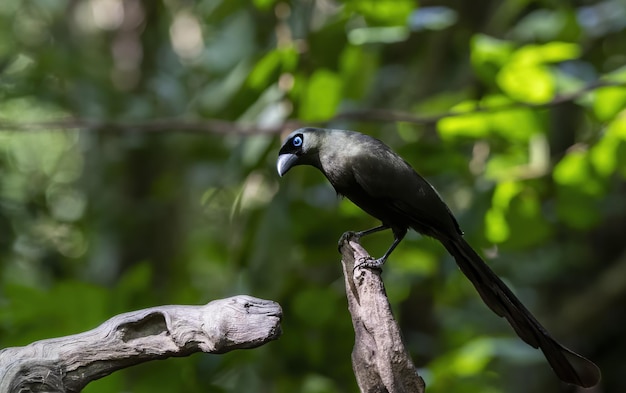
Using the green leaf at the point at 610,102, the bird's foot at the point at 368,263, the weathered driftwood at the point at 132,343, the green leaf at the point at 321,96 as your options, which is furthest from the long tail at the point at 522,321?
the green leaf at the point at 321,96

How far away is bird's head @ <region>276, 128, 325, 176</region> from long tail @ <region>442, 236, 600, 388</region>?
15.7 inches

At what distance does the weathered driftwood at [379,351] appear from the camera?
1457 mm

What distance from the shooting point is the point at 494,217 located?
8.89ft

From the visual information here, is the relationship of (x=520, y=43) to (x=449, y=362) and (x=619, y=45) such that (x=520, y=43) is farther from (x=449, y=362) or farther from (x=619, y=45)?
(x=449, y=362)

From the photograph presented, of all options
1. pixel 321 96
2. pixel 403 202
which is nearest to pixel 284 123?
pixel 321 96

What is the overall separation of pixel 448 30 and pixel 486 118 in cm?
135

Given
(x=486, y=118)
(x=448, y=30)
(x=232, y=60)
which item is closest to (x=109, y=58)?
(x=232, y=60)

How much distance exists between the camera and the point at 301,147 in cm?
200

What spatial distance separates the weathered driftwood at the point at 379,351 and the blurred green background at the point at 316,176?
3.51ft

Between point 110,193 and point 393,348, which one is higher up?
point 110,193

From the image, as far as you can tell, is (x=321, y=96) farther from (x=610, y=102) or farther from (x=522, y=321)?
(x=522, y=321)

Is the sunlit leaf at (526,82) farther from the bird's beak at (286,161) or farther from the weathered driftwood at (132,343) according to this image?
the weathered driftwood at (132,343)

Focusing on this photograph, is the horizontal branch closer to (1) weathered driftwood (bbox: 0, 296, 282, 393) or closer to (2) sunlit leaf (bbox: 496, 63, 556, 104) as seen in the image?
(2) sunlit leaf (bbox: 496, 63, 556, 104)

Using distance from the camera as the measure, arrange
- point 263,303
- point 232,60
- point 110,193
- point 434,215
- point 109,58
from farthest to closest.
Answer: point 109,58 → point 110,193 → point 232,60 → point 434,215 → point 263,303
